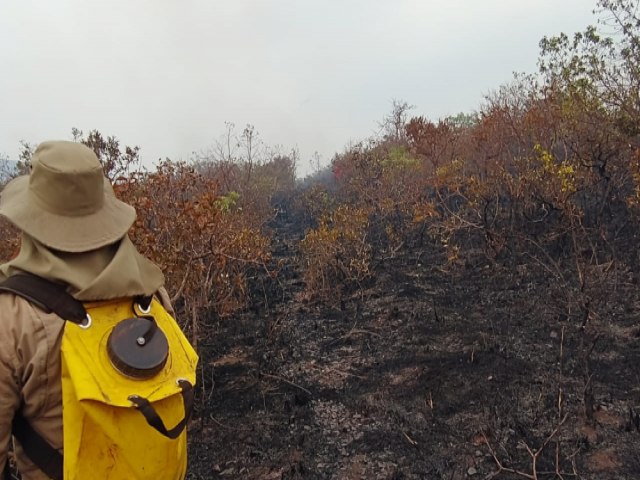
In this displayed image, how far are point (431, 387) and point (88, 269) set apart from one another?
4024mm

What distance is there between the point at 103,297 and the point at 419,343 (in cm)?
503

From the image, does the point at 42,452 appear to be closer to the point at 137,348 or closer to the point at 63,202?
the point at 137,348

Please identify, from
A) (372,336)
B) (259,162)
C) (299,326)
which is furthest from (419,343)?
(259,162)

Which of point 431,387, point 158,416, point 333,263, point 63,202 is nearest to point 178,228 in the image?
point 431,387

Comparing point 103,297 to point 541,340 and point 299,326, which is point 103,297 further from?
point 299,326

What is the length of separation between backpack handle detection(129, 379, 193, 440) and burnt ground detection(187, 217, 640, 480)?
8.14ft

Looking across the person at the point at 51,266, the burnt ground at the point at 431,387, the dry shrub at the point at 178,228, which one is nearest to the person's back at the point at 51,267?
the person at the point at 51,266

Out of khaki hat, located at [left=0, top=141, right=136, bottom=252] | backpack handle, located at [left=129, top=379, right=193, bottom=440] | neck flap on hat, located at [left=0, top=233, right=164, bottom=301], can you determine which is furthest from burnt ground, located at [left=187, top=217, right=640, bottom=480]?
khaki hat, located at [left=0, top=141, right=136, bottom=252]

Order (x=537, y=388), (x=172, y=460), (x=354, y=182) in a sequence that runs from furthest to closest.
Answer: (x=354, y=182) < (x=537, y=388) < (x=172, y=460)

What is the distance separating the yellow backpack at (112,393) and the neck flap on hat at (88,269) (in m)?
0.03

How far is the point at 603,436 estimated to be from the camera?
11.6 feet

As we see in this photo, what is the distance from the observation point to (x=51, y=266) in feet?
3.62

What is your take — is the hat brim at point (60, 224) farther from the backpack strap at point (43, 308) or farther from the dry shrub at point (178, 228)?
the dry shrub at point (178, 228)

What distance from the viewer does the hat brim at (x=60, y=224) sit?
3.72 feet
